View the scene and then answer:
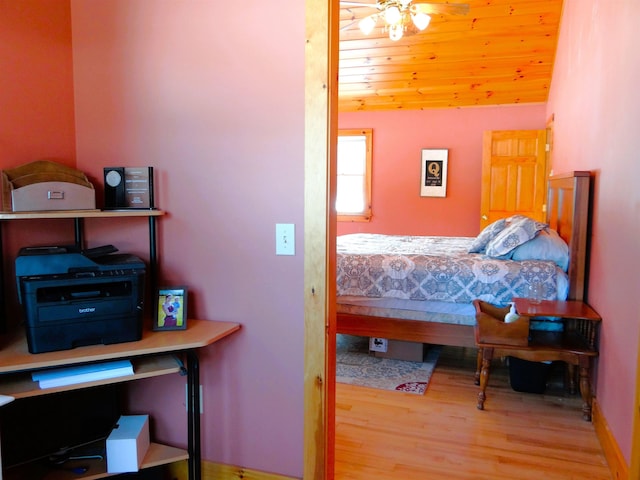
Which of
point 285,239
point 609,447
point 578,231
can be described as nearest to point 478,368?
point 609,447

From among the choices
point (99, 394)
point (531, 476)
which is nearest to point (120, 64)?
point (99, 394)

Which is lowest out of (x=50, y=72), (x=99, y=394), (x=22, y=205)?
(x=99, y=394)

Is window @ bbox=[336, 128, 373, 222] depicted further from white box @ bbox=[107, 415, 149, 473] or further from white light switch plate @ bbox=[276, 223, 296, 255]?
white box @ bbox=[107, 415, 149, 473]

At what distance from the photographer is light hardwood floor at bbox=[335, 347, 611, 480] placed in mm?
2221

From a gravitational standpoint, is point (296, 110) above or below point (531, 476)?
above

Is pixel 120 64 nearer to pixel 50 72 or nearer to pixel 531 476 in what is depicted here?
pixel 50 72

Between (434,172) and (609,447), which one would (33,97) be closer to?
(609,447)

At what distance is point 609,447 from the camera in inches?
89.9

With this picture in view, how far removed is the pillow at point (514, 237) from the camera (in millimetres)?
3369

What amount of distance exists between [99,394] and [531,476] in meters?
1.98

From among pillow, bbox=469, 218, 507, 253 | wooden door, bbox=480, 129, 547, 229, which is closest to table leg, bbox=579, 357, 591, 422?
pillow, bbox=469, 218, 507, 253

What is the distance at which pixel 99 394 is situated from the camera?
1.99 m

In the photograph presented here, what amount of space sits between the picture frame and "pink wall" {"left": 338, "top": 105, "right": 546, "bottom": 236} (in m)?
0.06

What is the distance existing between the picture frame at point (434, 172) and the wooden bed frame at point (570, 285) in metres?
2.29
